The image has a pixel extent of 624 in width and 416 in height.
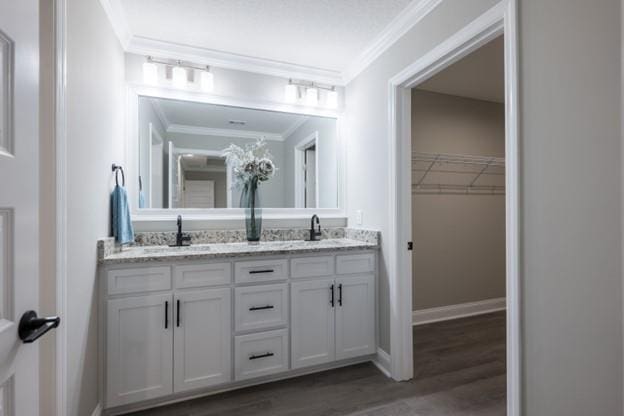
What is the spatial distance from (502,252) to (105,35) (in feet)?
13.6

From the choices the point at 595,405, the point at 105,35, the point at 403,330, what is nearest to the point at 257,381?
the point at 403,330

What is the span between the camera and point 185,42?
2.35m

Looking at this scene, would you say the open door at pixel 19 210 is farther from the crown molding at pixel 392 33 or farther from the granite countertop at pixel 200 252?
the crown molding at pixel 392 33

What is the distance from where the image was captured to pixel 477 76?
2.90m

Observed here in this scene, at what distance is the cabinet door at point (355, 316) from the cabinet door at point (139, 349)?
1.14 metres

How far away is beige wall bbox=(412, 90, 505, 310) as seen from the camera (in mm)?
3250

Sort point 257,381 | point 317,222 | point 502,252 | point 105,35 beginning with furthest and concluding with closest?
1. point 502,252
2. point 317,222
3. point 257,381
4. point 105,35

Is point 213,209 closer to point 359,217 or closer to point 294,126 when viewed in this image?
point 294,126

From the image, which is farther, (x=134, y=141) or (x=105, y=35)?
(x=134, y=141)

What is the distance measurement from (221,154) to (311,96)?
0.96 metres

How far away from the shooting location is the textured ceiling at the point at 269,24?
1.93 m

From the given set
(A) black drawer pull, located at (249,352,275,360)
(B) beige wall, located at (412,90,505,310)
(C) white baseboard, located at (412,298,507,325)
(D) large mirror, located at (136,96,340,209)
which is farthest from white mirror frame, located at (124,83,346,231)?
(C) white baseboard, located at (412,298,507,325)

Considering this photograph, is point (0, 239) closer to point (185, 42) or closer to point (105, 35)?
point (105, 35)

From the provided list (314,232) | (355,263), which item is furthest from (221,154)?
(355,263)
